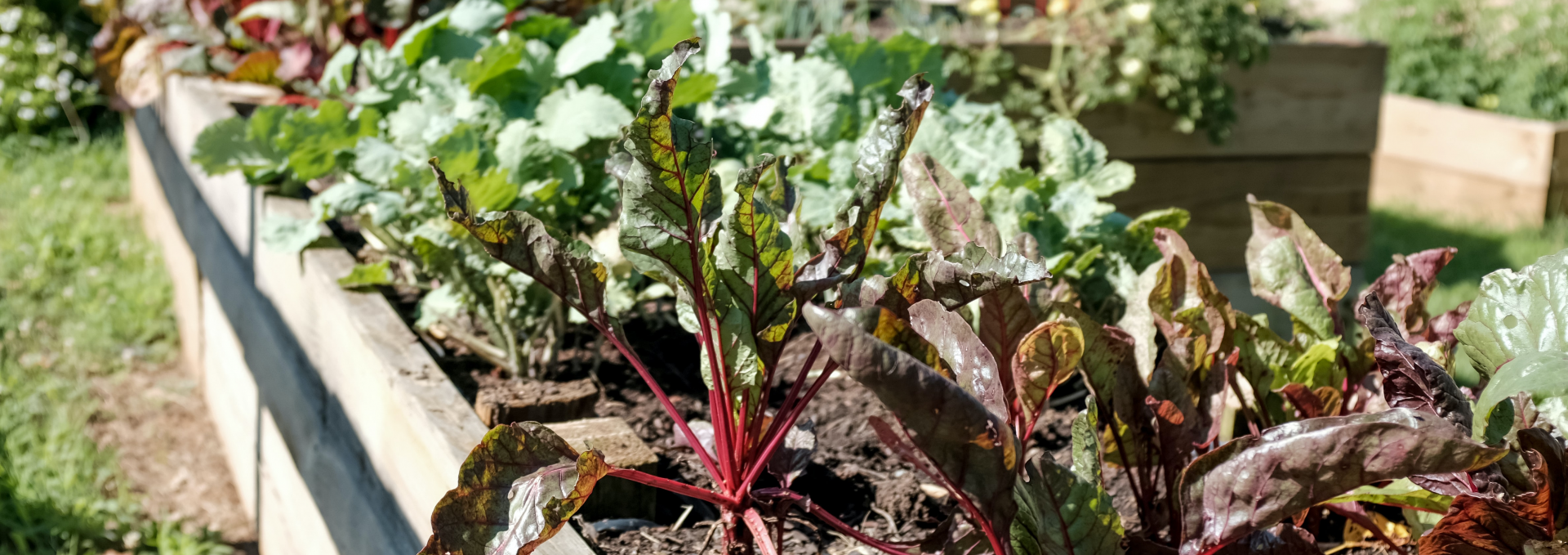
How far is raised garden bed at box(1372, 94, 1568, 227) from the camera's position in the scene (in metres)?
4.28

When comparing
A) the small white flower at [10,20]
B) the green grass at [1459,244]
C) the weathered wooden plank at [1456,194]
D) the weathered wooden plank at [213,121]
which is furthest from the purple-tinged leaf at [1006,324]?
the small white flower at [10,20]

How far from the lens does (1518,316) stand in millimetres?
827

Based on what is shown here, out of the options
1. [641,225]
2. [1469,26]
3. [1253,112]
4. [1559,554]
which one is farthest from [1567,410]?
[1469,26]

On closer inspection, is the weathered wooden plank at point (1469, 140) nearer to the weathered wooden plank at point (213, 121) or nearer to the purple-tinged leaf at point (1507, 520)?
the purple-tinged leaf at point (1507, 520)

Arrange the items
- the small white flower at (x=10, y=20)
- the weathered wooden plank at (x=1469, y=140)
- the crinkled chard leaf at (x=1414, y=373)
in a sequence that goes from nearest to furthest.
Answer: the crinkled chard leaf at (x=1414, y=373) → the weathered wooden plank at (x=1469, y=140) → the small white flower at (x=10, y=20)

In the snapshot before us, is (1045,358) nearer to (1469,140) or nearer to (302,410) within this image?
(302,410)

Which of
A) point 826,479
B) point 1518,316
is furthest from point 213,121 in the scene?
point 1518,316

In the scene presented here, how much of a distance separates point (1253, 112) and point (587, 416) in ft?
7.69

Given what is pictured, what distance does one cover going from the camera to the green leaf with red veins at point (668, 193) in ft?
2.53

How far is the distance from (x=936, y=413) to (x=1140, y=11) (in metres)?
2.30

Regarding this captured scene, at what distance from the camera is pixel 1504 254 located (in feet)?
12.7

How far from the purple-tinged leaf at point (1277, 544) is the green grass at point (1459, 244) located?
9.59 feet

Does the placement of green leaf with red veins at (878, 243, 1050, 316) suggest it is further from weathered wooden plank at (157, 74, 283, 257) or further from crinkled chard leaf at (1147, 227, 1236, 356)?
weathered wooden plank at (157, 74, 283, 257)

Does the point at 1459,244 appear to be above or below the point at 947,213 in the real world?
below
